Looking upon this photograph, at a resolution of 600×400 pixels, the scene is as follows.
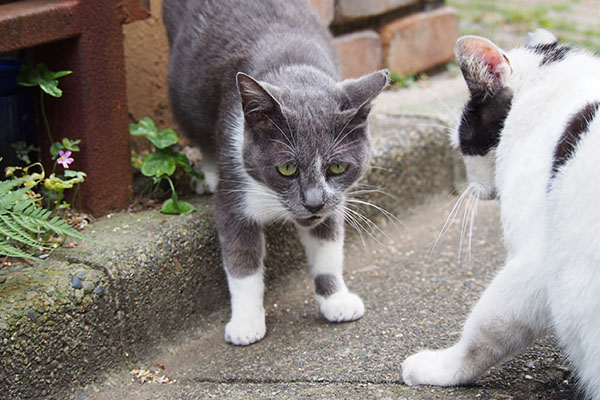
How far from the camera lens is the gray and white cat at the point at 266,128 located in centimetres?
230

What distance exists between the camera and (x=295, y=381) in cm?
218

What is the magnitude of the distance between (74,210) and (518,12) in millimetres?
4203

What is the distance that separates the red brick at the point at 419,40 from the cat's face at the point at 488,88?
210cm

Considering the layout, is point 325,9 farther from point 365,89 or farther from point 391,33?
point 365,89

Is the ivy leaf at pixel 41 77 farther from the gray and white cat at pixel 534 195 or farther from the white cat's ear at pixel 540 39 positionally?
the white cat's ear at pixel 540 39

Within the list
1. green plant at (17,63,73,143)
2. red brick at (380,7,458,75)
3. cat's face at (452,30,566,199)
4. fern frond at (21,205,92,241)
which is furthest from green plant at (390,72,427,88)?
fern frond at (21,205,92,241)

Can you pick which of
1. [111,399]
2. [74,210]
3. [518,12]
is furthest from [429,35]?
[111,399]

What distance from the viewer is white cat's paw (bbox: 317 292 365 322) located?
256 centimetres

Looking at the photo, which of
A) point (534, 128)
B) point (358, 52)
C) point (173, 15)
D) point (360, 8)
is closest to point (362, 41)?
point (358, 52)

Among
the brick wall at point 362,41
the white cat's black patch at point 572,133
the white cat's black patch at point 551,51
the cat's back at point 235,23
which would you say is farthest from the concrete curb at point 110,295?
the white cat's black patch at point 572,133

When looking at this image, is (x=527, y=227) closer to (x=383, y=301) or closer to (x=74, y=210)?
(x=383, y=301)

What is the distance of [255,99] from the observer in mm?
2227

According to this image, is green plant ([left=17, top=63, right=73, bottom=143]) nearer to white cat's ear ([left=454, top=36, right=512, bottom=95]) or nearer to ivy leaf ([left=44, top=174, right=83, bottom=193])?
ivy leaf ([left=44, top=174, right=83, bottom=193])

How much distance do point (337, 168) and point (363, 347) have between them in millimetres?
605
